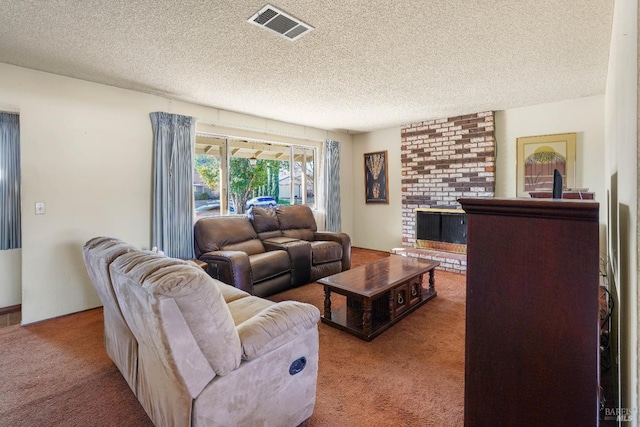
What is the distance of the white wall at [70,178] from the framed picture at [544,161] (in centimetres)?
493

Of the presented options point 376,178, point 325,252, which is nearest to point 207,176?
point 325,252

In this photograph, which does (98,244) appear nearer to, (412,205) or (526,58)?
(526,58)

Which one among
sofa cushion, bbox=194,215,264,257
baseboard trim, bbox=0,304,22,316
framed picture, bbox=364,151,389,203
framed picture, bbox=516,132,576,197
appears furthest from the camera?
framed picture, bbox=364,151,389,203

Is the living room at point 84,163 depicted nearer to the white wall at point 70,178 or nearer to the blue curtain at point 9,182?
the white wall at point 70,178

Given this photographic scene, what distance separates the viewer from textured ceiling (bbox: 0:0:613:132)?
1970mm

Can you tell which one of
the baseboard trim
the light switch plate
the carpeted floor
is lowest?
the carpeted floor

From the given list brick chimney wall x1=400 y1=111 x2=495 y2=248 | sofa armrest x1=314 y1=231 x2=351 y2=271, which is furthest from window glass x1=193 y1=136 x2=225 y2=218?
brick chimney wall x1=400 y1=111 x2=495 y2=248

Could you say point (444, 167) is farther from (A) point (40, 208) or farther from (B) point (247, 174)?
(A) point (40, 208)

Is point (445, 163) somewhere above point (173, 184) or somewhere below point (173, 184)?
above

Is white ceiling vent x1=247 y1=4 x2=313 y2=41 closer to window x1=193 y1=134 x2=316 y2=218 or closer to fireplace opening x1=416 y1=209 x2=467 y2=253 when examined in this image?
window x1=193 y1=134 x2=316 y2=218

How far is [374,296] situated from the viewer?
2.44 meters

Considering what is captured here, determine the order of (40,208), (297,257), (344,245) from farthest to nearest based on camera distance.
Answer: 1. (344,245)
2. (297,257)
3. (40,208)

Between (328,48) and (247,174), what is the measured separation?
9.06 feet

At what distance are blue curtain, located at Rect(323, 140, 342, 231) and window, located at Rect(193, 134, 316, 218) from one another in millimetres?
272
